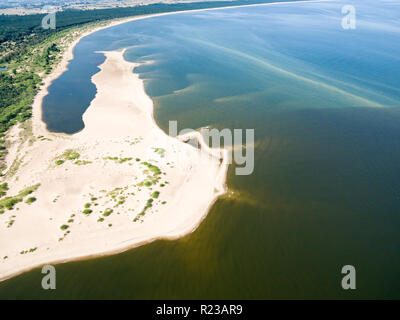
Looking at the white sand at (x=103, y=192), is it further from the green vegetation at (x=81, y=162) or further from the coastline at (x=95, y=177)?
the green vegetation at (x=81, y=162)

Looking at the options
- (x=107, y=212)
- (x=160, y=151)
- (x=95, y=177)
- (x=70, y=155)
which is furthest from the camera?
(x=160, y=151)

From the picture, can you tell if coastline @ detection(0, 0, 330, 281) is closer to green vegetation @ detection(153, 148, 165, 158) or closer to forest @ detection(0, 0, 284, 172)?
green vegetation @ detection(153, 148, 165, 158)

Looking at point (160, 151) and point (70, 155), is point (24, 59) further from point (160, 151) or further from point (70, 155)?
point (160, 151)

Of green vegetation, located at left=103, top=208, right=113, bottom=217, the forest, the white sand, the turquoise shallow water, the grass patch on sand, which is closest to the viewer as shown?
the turquoise shallow water

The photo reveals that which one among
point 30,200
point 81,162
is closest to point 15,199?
point 30,200

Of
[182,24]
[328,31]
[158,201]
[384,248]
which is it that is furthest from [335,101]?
[182,24]

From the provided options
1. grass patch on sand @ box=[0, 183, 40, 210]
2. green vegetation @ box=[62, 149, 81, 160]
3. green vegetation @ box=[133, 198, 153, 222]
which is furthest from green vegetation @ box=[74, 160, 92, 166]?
green vegetation @ box=[133, 198, 153, 222]

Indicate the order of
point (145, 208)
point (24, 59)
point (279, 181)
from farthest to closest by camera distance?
point (24, 59) → point (279, 181) → point (145, 208)

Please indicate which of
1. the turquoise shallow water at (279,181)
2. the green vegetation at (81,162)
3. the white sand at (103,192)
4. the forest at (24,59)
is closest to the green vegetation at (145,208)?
the white sand at (103,192)
